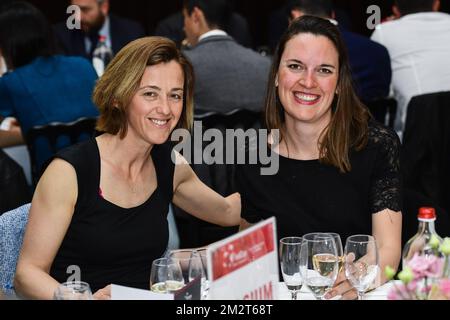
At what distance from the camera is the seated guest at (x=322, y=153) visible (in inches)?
104

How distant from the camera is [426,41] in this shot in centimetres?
475

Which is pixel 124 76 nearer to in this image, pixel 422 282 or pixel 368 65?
pixel 422 282

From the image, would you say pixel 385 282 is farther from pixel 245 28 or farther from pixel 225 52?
pixel 245 28

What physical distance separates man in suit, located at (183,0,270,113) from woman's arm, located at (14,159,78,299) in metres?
2.15

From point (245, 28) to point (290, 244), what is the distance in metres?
4.92

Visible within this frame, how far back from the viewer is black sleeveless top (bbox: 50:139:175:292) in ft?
7.97

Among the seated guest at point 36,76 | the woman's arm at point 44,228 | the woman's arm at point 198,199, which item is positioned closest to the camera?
the woman's arm at point 44,228

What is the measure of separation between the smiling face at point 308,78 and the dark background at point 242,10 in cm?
499

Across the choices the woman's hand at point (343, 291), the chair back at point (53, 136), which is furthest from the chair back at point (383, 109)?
the woman's hand at point (343, 291)

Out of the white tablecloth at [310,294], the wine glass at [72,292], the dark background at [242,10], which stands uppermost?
the dark background at [242,10]

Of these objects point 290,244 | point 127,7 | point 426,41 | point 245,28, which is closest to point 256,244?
point 290,244

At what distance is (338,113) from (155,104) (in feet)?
2.06

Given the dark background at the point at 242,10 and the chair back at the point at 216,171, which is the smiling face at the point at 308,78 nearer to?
the chair back at the point at 216,171

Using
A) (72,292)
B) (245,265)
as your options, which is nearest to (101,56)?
(72,292)
